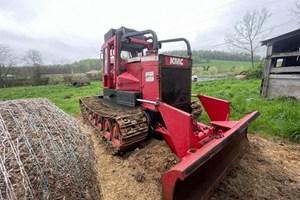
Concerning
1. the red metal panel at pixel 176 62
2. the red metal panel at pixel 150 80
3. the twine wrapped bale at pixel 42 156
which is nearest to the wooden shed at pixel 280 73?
the red metal panel at pixel 176 62

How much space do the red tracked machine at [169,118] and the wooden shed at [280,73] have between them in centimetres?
388

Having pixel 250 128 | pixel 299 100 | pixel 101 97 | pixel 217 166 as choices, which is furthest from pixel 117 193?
pixel 299 100

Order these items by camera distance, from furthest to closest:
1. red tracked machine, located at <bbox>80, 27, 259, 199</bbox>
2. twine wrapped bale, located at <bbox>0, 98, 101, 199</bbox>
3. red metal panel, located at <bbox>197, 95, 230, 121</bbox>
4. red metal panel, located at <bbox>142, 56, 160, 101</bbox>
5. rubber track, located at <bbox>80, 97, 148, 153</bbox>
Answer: red metal panel, located at <bbox>197, 95, 230, 121</bbox>
red metal panel, located at <bbox>142, 56, 160, 101</bbox>
rubber track, located at <bbox>80, 97, 148, 153</bbox>
red tracked machine, located at <bbox>80, 27, 259, 199</bbox>
twine wrapped bale, located at <bbox>0, 98, 101, 199</bbox>

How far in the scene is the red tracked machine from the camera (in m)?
2.27

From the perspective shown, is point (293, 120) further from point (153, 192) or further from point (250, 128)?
point (153, 192)

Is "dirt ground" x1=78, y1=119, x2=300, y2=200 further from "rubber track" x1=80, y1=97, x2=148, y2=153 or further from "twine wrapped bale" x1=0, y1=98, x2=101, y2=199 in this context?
"twine wrapped bale" x1=0, y1=98, x2=101, y2=199

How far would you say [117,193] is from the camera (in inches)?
104

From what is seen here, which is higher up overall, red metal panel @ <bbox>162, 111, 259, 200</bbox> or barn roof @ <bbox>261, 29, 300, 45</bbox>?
barn roof @ <bbox>261, 29, 300, 45</bbox>

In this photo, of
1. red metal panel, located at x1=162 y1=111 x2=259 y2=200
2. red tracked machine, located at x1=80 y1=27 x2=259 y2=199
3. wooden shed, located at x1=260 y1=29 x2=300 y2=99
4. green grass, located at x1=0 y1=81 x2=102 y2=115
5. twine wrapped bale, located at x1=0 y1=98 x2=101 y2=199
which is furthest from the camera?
green grass, located at x1=0 y1=81 x2=102 y2=115

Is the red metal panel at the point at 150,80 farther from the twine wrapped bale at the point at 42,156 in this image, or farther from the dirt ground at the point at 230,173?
the twine wrapped bale at the point at 42,156

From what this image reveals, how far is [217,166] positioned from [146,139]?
1.58 meters

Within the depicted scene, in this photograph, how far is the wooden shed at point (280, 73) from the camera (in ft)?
20.8

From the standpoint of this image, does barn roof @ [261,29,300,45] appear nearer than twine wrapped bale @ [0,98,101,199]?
No

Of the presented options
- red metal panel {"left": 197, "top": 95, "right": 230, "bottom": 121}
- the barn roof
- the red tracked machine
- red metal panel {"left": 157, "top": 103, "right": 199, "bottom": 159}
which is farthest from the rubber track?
the barn roof
